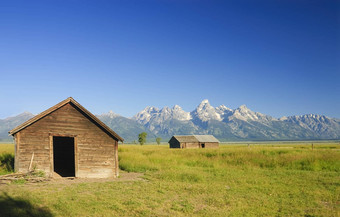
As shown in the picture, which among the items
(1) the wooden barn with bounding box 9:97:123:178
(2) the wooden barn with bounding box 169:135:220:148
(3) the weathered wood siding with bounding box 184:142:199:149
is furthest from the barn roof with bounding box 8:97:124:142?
(3) the weathered wood siding with bounding box 184:142:199:149

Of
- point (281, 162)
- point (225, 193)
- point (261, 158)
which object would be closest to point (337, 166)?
point (281, 162)

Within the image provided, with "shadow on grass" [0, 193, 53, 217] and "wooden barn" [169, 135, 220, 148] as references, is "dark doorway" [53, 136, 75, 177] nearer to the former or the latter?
"shadow on grass" [0, 193, 53, 217]

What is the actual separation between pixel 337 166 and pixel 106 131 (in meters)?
19.6

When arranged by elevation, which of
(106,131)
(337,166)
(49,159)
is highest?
(106,131)

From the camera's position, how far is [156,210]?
10.6 meters

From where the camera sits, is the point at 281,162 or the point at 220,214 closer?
the point at 220,214

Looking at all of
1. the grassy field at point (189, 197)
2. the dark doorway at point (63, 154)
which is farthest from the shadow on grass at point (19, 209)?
the dark doorway at point (63, 154)

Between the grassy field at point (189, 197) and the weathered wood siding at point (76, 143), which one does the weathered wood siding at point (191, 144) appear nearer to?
the weathered wood siding at point (76, 143)

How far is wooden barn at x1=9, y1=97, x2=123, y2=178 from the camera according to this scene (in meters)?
19.0

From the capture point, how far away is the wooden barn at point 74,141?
19.0 meters

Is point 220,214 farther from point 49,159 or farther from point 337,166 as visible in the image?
point 337,166

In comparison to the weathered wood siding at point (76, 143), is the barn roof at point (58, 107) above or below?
above

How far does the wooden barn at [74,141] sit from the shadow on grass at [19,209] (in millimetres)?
8051

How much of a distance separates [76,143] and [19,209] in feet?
33.9
